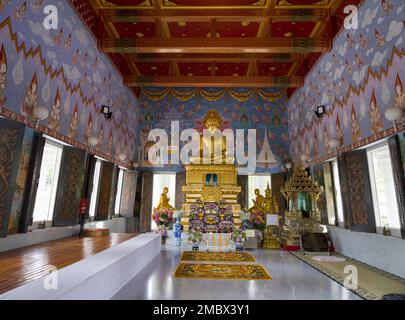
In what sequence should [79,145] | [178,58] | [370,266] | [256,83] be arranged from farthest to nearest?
[256,83], [178,58], [79,145], [370,266]

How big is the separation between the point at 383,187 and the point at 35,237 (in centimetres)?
678

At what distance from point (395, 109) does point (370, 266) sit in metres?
2.95

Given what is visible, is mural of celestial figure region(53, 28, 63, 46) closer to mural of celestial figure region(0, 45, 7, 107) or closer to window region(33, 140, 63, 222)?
mural of celestial figure region(0, 45, 7, 107)

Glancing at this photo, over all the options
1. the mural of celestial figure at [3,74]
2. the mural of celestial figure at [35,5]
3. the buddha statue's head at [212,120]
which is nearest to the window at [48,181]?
the mural of celestial figure at [3,74]

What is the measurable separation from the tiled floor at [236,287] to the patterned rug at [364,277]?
0.58 feet

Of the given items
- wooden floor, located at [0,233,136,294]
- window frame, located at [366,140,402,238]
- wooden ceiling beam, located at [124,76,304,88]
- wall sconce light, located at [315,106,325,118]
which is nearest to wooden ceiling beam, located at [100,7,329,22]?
wall sconce light, located at [315,106,325,118]

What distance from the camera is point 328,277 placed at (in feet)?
12.5

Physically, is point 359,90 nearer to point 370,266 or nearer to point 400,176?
point 400,176

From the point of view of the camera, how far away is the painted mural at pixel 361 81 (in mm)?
4172

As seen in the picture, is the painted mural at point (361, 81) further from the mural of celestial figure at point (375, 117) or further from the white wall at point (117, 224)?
the white wall at point (117, 224)

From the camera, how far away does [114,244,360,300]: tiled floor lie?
2.95 metres

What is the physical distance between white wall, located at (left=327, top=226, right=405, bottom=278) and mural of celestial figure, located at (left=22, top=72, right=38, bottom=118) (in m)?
6.60

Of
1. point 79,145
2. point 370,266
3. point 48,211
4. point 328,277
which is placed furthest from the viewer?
point 79,145

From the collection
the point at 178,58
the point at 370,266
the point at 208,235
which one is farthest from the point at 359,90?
the point at 178,58
